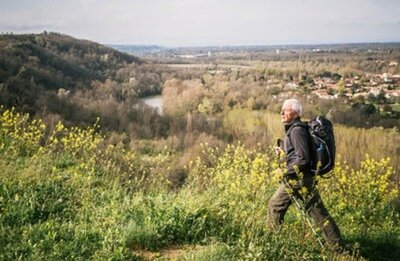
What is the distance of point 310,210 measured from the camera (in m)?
5.29

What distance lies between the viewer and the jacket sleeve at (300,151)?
502 centimetres

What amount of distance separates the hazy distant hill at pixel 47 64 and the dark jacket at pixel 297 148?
37370 millimetres

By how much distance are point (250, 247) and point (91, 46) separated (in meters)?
115

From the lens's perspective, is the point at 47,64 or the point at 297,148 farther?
the point at 47,64

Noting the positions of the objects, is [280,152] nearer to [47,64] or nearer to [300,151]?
[300,151]

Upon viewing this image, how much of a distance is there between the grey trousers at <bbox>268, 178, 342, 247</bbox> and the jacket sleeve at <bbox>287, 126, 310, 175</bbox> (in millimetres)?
181

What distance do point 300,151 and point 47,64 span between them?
8294 centimetres

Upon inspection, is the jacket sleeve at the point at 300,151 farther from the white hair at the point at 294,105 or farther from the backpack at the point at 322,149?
the white hair at the point at 294,105

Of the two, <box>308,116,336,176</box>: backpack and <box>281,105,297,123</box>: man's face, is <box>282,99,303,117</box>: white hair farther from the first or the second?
<box>308,116,336,176</box>: backpack

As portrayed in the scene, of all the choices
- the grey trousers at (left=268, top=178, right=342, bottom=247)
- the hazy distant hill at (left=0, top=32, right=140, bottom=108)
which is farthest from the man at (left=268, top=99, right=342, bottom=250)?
the hazy distant hill at (left=0, top=32, right=140, bottom=108)

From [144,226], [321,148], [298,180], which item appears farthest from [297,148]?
[144,226]

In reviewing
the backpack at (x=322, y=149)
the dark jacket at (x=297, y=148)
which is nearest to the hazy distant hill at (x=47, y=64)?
the dark jacket at (x=297, y=148)

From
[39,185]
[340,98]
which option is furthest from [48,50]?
[39,185]

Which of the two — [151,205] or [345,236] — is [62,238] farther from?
[345,236]
